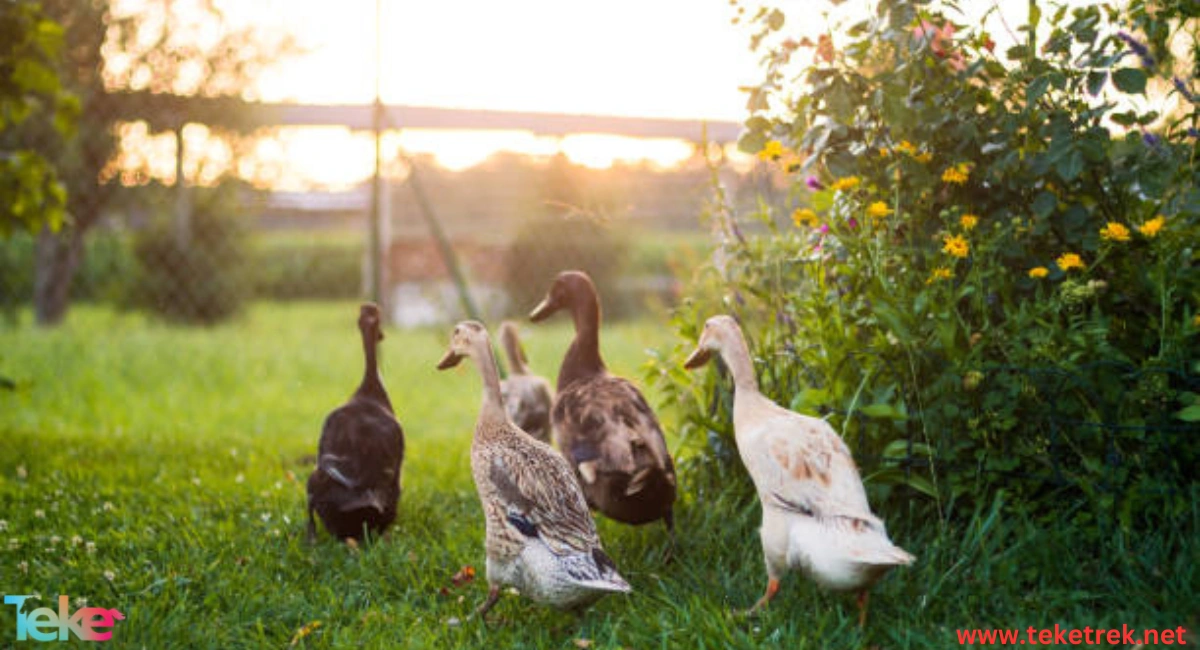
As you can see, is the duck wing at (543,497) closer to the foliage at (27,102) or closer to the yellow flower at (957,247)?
the yellow flower at (957,247)

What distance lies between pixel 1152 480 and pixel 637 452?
1721mm

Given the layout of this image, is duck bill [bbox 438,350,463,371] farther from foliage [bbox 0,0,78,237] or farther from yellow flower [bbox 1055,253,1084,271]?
foliage [bbox 0,0,78,237]

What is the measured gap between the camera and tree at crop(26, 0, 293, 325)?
340 inches

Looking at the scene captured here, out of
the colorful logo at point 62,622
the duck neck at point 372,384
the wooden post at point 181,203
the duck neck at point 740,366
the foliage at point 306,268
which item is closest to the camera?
the colorful logo at point 62,622

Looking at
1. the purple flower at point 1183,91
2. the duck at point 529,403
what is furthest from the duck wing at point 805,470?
the duck at point 529,403

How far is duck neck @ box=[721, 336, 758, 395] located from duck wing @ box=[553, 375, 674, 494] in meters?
0.47

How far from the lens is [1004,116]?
346 cm

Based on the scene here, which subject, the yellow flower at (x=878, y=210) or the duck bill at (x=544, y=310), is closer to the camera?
the yellow flower at (x=878, y=210)

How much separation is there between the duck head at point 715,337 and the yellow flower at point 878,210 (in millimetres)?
651

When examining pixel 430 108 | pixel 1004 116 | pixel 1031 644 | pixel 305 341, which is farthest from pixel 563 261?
pixel 1031 644

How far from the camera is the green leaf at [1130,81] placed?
3.10 m

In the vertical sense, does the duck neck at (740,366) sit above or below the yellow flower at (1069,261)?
below

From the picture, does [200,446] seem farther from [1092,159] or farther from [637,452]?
[1092,159]

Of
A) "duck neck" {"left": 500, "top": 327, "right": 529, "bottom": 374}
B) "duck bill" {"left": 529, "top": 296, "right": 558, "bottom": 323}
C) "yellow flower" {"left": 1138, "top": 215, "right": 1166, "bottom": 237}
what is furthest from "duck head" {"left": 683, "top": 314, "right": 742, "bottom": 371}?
"duck neck" {"left": 500, "top": 327, "right": 529, "bottom": 374}
